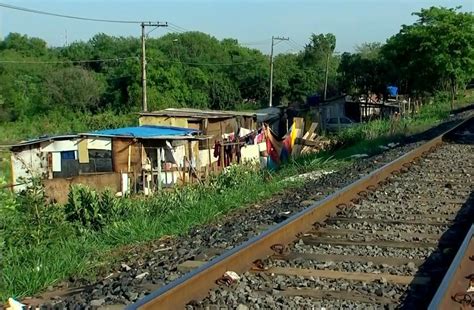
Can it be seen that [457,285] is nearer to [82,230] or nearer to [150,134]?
[82,230]

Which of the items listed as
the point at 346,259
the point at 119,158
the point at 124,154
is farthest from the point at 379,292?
the point at 124,154

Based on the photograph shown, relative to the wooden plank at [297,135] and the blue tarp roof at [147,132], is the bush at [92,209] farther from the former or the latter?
the blue tarp roof at [147,132]

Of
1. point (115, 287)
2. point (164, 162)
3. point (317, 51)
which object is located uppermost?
point (317, 51)

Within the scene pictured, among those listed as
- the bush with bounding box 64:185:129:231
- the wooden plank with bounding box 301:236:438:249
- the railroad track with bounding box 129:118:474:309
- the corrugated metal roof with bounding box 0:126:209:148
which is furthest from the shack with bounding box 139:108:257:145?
the wooden plank with bounding box 301:236:438:249

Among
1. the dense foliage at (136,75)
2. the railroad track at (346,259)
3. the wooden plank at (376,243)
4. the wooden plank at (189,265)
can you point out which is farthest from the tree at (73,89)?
the wooden plank at (189,265)

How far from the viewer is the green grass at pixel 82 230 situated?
4.99 metres

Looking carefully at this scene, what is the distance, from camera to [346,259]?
4.64 metres

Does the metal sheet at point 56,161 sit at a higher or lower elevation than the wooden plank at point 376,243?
lower

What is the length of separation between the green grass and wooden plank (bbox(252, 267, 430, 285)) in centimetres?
154

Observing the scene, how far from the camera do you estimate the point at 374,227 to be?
5.82 metres

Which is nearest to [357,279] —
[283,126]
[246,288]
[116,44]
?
[246,288]

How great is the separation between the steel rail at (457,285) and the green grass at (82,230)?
264 centimetres

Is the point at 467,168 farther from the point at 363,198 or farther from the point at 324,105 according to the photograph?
the point at 324,105

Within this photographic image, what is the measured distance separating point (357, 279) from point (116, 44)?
85762mm
